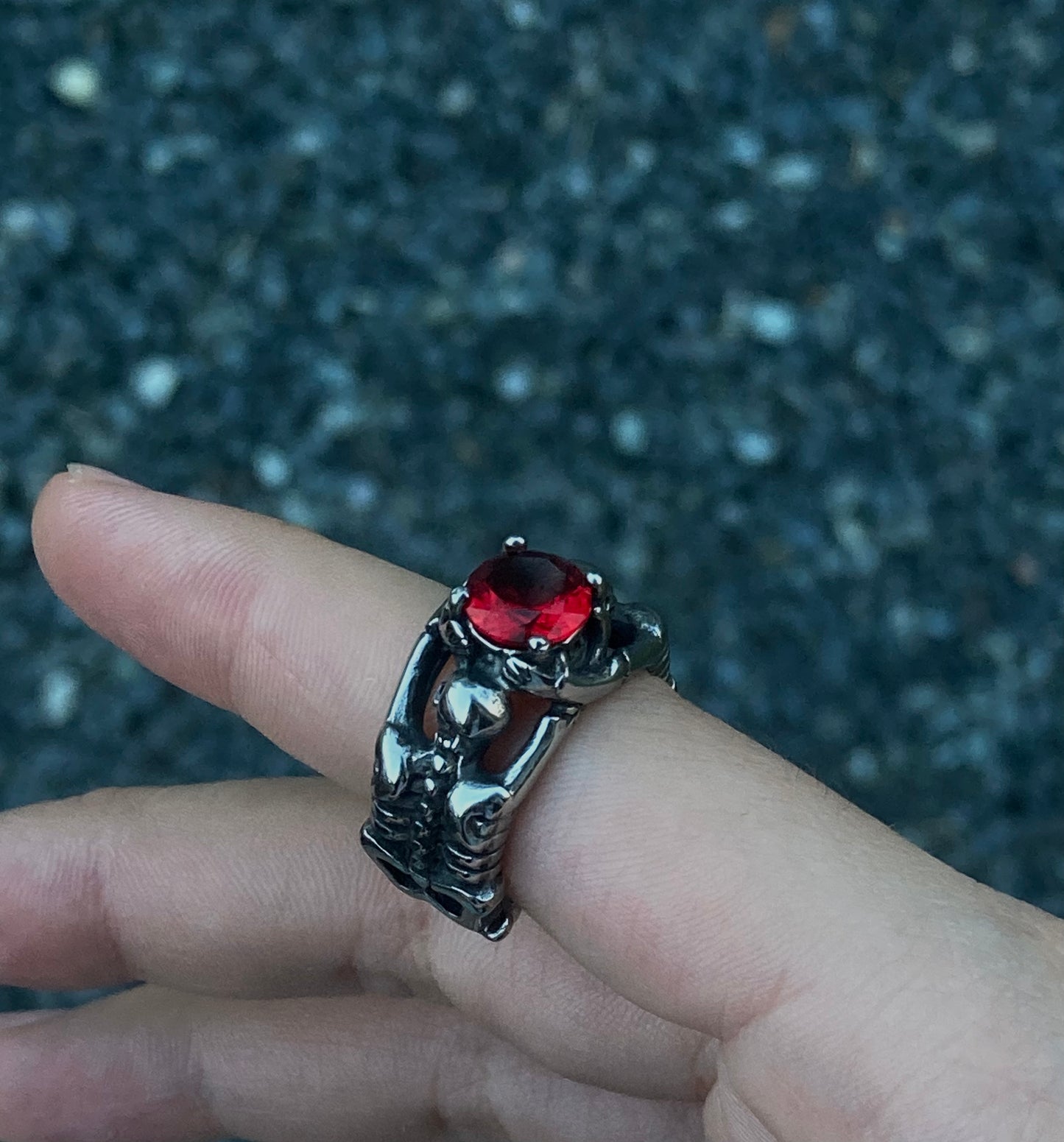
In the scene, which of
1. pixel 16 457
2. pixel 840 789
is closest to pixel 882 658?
pixel 840 789

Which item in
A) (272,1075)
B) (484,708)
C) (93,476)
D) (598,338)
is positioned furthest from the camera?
→ (598,338)

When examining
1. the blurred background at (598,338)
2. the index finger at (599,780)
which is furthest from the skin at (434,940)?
the blurred background at (598,338)

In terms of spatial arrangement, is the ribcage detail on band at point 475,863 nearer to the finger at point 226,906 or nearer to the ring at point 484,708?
the ring at point 484,708

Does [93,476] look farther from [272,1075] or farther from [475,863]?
[272,1075]

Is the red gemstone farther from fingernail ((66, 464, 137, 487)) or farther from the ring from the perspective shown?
fingernail ((66, 464, 137, 487))

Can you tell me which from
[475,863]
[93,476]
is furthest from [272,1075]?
[93,476]
